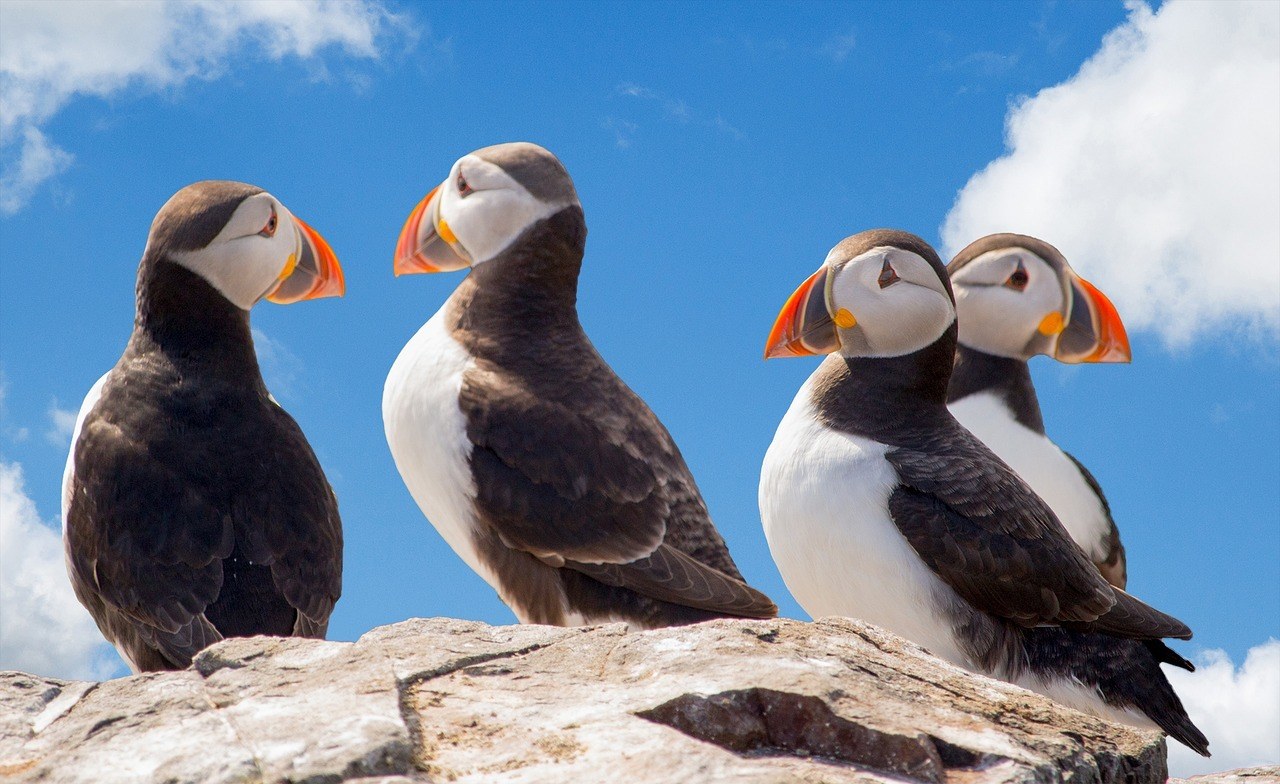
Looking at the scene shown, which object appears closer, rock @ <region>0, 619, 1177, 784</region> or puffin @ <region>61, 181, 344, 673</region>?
rock @ <region>0, 619, 1177, 784</region>

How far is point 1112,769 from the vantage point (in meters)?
4.03

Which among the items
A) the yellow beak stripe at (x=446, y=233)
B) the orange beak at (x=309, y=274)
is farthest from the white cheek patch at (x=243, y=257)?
the yellow beak stripe at (x=446, y=233)

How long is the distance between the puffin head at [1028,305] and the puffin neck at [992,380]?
6 cm

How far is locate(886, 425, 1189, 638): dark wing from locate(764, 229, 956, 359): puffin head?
599 millimetres

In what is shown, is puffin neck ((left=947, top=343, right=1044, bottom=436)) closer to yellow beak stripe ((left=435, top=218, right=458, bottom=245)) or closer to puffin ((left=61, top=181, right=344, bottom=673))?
yellow beak stripe ((left=435, top=218, right=458, bottom=245))

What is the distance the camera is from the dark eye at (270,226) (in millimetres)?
Result: 7066

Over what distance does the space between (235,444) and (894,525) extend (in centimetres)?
306

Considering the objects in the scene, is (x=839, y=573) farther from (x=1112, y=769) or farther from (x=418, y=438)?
(x=1112, y=769)

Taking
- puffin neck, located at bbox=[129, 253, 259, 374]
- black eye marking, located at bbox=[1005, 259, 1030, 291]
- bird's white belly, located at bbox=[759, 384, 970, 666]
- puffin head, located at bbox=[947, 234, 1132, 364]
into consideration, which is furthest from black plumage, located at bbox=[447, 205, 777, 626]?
black eye marking, located at bbox=[1005, 259, 1030, 291]

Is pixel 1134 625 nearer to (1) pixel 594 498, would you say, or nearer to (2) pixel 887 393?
(2) pixel 887 393

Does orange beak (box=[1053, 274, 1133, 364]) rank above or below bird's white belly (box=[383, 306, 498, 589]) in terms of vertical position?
above

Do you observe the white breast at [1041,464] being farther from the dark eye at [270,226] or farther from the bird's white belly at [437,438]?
the dark eye at [270,226]

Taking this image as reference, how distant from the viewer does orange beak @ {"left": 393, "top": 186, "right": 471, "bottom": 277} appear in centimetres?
777

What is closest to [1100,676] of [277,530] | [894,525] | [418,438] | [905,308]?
[894,525]
